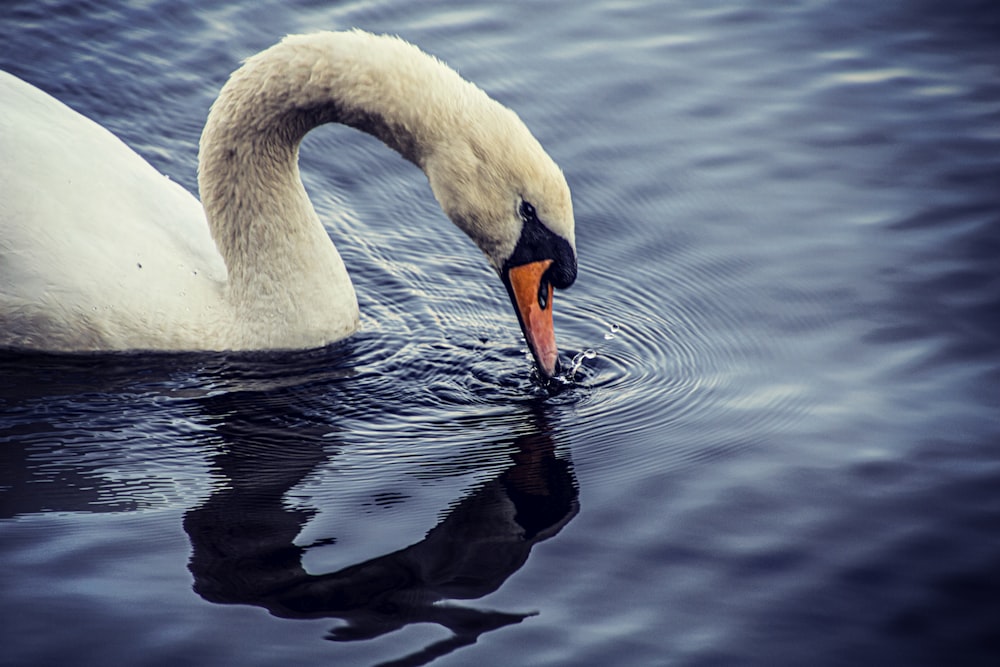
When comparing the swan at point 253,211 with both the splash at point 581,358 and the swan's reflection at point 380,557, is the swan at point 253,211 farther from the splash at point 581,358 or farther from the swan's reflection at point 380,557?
the swan's reflection at point 380,557

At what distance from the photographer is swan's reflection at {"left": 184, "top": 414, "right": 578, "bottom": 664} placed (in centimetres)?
473

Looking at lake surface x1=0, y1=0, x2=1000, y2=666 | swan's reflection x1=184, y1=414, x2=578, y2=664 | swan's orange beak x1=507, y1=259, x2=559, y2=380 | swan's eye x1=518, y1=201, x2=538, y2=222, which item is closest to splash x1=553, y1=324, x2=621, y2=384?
lake surface x1=0, y1=0, x2=1000, y2=666

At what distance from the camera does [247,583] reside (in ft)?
16.1

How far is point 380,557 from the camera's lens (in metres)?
5.04

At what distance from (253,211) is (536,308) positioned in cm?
164

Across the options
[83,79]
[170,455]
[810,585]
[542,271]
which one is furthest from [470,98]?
[83,79]

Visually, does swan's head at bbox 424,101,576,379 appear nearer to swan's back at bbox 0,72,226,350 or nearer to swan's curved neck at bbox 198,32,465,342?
swan's curved neck at bbox 198,32,465,342

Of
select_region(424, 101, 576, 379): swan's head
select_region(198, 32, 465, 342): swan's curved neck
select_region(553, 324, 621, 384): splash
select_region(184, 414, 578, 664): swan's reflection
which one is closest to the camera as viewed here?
select_region(184, 414, 578, 664): swan's reflection

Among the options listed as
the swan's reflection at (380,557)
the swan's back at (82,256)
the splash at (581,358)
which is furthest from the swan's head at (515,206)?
the swan's back at (82,256)

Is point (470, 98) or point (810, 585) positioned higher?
point (470, 98)

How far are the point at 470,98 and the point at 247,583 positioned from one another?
2313mm

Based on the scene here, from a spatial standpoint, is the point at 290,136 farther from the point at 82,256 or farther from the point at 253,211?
the point at 82,256

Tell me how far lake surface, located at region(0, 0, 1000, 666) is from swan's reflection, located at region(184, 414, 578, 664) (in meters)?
0.02

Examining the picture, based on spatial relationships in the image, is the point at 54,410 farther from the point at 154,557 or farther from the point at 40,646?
the point at 40,646
